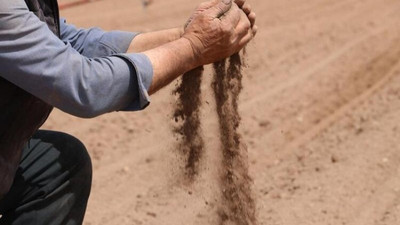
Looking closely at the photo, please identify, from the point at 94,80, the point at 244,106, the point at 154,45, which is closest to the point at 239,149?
the point at 154,45

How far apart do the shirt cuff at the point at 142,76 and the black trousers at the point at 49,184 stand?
0.49m

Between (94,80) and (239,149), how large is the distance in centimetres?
124

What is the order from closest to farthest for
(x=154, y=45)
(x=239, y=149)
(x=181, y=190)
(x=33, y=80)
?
(x=33, y=80)
(x=154, y=45)
(x=239, y=149)
(x=181, y=190)

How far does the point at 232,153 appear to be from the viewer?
3.51 metres

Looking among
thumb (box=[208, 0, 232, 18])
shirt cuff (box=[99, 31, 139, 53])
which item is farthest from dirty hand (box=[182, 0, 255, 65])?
shirt cuff (box=[99, 31, 139, 53])

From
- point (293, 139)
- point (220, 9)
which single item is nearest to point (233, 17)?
point (220, 9)

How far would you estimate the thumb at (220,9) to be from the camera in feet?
9.23

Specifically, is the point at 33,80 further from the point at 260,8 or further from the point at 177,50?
the point at 260,8

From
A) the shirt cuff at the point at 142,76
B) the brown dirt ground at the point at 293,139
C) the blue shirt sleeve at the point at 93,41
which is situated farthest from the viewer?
the brown dirt ground at the point at 293,139

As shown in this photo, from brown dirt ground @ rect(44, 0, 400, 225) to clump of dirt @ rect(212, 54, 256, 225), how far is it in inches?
4.1

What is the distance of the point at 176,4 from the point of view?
33.3ft

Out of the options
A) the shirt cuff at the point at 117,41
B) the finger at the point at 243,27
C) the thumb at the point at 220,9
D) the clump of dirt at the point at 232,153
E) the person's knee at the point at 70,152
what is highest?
the thumb at the point at 220,9

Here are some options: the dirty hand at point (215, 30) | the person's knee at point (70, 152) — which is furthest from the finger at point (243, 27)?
the person's knee at point (70, 152)

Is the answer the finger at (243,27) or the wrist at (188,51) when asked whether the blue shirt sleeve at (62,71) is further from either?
the finger at (243,27)
